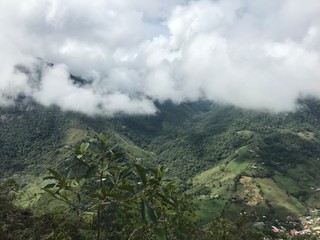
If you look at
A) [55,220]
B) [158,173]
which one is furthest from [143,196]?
[55,220]

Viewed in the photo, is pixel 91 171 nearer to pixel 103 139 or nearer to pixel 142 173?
pixel 103 139

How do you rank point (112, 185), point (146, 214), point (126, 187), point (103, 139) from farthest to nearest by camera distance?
point (103, 139) → point (112, 185) → point (126, 187) → point (146, 214)

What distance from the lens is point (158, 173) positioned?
6.53 m

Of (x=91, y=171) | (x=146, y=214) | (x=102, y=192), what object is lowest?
(x=146, y=214)

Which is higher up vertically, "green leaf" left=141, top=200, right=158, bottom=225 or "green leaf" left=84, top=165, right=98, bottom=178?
"green leaf" left=84, top=165, right=98, bottom=178

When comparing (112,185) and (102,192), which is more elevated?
(112,185)

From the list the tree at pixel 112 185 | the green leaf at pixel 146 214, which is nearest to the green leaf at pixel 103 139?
the tree at pixel 112 185

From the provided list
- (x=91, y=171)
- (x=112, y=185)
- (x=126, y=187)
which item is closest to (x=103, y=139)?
(x=91, y=171)

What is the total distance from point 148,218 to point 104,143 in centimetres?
197

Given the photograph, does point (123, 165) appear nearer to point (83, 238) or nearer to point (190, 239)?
point (190, 239)

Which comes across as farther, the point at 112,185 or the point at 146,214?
the point at 112,185

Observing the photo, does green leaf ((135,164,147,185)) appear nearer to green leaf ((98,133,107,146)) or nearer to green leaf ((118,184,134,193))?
green leaf ((118,184,134,193))

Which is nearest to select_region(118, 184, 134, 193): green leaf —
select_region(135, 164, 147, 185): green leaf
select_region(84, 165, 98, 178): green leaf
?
select_region(135, 164, 147, 185): green leaf

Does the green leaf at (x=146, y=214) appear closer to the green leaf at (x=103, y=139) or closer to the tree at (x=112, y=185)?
the tree at (x=112, y=185)
